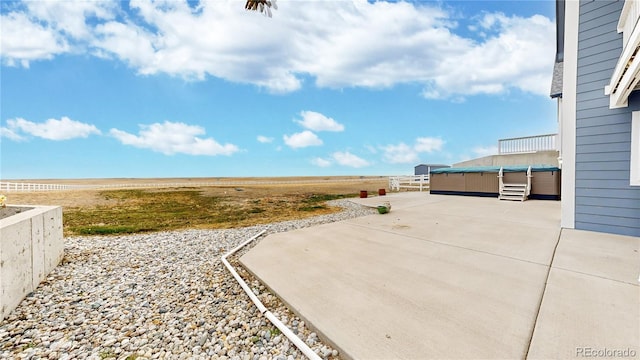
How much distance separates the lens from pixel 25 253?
9.83ft

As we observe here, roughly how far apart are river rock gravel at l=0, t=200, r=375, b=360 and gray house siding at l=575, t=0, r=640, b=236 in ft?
19.8

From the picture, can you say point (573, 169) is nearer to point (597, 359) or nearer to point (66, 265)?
point (597, 359)

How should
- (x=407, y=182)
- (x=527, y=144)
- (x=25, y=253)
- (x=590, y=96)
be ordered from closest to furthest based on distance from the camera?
(x=25, y=253)
(x=590, y=96)
(x=527, y=144)
(x=407, y=182)

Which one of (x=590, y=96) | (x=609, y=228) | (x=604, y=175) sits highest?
(x=590, y=96)

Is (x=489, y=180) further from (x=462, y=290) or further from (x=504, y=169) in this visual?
(x=462, y=290)

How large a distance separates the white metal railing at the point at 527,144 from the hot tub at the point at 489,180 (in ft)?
15.0

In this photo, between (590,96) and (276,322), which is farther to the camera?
(590,96)

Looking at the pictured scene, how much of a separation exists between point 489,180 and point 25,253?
13480 mm

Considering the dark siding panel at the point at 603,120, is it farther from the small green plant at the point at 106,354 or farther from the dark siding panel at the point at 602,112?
the small green plant at the point at 106,354

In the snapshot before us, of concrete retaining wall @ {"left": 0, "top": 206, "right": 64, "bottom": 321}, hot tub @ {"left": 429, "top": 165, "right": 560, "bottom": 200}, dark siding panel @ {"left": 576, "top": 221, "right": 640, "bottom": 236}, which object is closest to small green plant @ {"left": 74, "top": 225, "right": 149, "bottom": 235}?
concrete retaining wall @ {"left": 0, "top": 206, "right": 64, "bottom": 321}

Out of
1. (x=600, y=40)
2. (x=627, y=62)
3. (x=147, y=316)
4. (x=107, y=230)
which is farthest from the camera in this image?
(x=107, y=230)

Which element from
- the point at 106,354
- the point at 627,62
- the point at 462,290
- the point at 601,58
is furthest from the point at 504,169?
the point at 106,354

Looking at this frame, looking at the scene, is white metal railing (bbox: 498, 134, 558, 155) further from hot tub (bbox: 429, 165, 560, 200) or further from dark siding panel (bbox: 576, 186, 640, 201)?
dark siding panel (bbox: 576, 186, 640, 201)

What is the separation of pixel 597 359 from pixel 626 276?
2.03 metres
